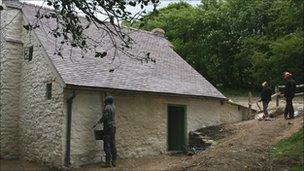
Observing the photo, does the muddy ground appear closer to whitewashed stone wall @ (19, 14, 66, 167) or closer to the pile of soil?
the pile of soil

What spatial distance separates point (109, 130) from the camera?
15.1 m

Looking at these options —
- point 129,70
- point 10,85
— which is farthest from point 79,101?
point 10,85

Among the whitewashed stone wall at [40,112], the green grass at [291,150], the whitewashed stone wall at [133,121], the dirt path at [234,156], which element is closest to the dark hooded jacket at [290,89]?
the dirt path at [234,156]

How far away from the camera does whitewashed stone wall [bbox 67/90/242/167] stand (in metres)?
15.5

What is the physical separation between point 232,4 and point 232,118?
1905 centimetres

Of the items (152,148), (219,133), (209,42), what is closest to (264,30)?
(209,42)

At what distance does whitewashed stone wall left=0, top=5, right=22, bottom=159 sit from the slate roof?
3.44ft

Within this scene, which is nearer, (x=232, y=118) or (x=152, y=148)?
(x=152, y=148)

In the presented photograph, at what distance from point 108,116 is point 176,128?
17.5ft

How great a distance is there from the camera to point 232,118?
71.5ft

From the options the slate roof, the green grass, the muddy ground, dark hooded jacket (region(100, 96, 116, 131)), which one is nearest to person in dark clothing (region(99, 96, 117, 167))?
dark hooded jacket (region(100, 96, 116, 131))

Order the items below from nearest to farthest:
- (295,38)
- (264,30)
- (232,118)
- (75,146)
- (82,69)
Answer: (75,146) < (82,69) < (232,118) < (295,38) < (264,30)

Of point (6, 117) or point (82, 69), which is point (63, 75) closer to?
point (82, 69)

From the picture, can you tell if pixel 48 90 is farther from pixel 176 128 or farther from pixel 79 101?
pixel 176 128
